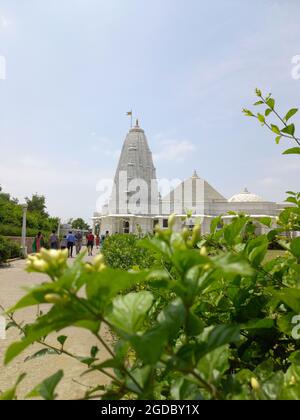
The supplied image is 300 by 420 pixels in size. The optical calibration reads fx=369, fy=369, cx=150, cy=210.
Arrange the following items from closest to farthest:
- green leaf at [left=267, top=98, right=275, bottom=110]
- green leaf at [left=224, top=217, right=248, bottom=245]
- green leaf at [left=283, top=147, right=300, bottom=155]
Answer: green leaf at [left=224, top=217, right=248, bottom=245], green leaf at [left=283, top=147, right=300, bottom=155], green leaf at [left=267, top=98, right=275, bottom=110]

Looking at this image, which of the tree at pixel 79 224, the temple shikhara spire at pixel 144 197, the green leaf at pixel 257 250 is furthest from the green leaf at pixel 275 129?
the tree at pixel 79 224

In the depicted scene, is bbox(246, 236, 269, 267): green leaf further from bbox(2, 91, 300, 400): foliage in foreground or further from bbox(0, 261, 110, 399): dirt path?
bbox(0, 261, 110, 399): dirt path

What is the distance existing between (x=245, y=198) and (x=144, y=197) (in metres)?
11.6

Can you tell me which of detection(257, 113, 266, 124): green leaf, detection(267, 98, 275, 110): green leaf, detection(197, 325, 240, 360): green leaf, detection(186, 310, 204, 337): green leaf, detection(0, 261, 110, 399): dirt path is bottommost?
detection(0, 261, 110, 399): dirt path

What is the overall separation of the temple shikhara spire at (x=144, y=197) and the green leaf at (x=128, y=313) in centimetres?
4010

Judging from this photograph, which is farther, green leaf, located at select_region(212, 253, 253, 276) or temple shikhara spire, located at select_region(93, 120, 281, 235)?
temple shikhara spire, located at select_region(93, 120, 281, 235)

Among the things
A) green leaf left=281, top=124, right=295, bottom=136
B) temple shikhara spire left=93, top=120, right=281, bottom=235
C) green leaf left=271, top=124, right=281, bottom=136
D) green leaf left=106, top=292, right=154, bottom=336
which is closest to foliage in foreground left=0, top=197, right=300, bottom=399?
green leaf left=106, top=292, right=154, bottom=336

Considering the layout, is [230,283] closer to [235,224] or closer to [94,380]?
[235,224]

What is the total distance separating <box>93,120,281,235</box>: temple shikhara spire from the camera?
41812 millimetres

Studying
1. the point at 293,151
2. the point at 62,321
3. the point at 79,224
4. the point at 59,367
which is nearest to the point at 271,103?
the point at 293,151

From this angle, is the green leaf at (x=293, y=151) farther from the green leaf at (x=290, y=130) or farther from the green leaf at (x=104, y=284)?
the green leaf at (x=104, y=284)

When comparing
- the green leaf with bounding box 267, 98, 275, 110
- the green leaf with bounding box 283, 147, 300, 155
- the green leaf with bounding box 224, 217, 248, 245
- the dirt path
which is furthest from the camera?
the dirt path

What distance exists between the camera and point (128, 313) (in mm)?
595

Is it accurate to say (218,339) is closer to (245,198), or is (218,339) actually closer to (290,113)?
(290,113)
